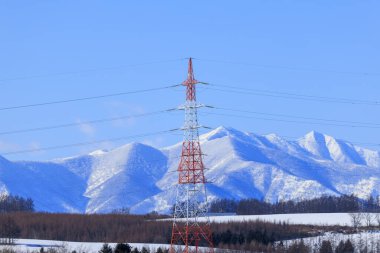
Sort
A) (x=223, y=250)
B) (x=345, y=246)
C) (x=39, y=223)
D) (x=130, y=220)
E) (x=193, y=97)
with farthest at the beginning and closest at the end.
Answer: (x=130, y=220) < (x=39, y=223) < (x=345, y=246) < (x=223, y=250) < (x=193, y=97)

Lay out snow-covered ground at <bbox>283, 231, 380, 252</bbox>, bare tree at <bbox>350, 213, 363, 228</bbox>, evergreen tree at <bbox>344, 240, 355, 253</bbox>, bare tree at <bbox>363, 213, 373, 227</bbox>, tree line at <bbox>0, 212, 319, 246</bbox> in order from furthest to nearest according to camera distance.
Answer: bare tree at <bbox>363, 213, 373, 227</bbox> → bare tree at <bbox>350, 213, 363, 228</bbox> → tree line at <bbox>0, 212, 319, 246</bbox> → snow-covered ground at <bbox>283, 231, 380, 252</bbox> → evergreen tree at <bbox>344, 240, 355, 253</bbox>

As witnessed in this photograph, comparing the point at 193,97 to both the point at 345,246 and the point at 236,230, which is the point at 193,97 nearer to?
the point at 345,246

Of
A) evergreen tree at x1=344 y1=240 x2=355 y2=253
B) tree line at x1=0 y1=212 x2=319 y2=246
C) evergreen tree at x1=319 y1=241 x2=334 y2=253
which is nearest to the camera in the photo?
evergreen tree at x1=319 y1=241 x2=334 y2=253

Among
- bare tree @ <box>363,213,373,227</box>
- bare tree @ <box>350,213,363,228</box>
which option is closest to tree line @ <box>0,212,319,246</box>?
bare tree @ <box>350,213,363,228</box>

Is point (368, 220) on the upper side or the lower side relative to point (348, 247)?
upper

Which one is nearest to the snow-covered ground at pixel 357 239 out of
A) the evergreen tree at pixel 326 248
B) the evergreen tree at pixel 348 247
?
the evergreen tree at pixel 348 247

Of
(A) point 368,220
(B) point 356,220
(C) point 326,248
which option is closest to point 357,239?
(C) point 326,248

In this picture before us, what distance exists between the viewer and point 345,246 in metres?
116

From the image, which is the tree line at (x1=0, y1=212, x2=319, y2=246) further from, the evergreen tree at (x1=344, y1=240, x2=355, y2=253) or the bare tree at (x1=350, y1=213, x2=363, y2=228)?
the evergreen tree at (x1=344, y1=240, x2=355, y2=253)

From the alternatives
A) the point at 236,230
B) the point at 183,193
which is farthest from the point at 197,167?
the point at 236,230

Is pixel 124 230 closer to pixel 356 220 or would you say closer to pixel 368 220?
pixel 356 220

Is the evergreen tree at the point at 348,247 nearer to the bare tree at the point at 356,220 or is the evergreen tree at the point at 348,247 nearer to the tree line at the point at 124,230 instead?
the tree line at the point at 124,230

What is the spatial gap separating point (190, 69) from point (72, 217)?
102285mm

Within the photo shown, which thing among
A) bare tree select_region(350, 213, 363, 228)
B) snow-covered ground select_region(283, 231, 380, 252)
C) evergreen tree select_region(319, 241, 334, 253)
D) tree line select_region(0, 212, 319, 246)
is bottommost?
evergreen tree select_region(319, 241, 334, 253)
